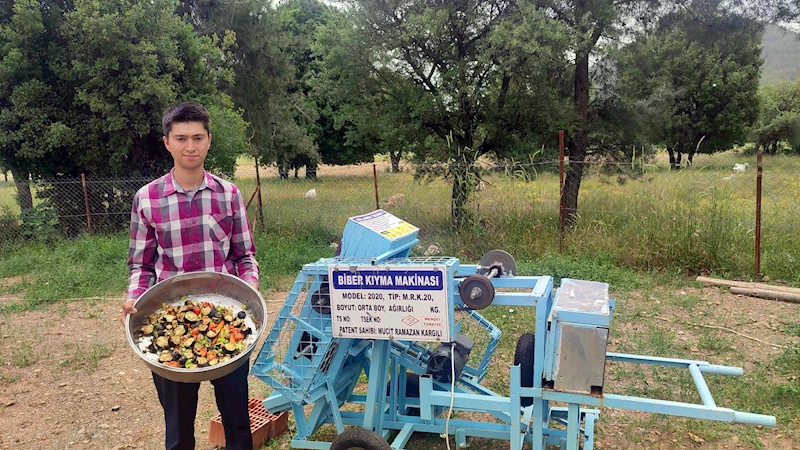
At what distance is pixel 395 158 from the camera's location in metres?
10.5

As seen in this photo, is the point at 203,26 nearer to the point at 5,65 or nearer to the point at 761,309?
the point at 5,65

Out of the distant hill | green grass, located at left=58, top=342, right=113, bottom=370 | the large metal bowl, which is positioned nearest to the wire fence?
green grass, located at left=58, top=342, right=113, bottom=370

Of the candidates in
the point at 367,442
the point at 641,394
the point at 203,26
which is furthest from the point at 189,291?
the point at 203,26

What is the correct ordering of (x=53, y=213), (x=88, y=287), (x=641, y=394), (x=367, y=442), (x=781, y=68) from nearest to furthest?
(x=367, y=442) → (x=641, y=394) → (x=88, y=287) → (x=53, y=213) → (x=781, y=68)

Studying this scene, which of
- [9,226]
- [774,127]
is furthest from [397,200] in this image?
[774,127]

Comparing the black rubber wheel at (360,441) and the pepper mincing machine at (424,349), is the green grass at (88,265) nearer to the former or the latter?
the pepper mincing machine at (424,349)

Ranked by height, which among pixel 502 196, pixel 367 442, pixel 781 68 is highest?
pixel 781 68

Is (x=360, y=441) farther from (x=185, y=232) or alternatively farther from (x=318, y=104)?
(x=318, y=104)

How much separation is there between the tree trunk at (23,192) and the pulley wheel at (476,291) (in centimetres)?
1039

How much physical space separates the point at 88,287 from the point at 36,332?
1.62 metres

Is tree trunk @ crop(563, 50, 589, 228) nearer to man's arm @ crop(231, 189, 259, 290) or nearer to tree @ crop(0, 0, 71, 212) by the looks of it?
man's arm @ crop(231, 189, 259, 290)

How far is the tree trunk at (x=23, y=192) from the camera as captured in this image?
33.9ft

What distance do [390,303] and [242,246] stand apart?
0.76m

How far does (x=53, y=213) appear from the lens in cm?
1012
